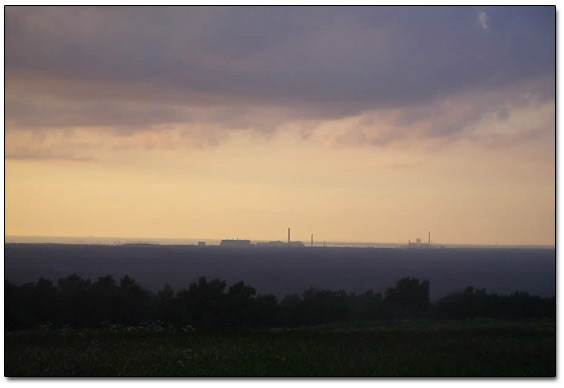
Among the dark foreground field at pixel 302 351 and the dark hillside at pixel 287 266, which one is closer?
the dark foreground field at pixel 302 351

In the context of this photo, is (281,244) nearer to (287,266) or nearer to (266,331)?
(287,266)

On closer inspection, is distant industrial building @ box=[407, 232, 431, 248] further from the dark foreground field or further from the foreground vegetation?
the dark foreground field

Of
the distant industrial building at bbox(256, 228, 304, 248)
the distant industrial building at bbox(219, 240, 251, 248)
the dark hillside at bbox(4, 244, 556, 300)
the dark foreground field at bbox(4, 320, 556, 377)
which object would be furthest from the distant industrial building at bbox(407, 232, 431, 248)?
the distant industrial building at bbox(219, 240, 251, 248)

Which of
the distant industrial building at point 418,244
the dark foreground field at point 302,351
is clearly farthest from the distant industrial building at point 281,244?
the distant industrial building at point 418,244

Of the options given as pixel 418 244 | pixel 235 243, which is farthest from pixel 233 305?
pixel 418 244

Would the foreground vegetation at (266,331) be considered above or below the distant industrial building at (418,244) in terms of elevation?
below

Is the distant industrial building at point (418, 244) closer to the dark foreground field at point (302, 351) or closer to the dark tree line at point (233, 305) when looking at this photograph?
the dark tree line at point (233, 305)

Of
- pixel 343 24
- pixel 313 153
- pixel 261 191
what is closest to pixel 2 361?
pixel 261 191

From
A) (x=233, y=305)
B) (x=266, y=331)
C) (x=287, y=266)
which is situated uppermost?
(x=287, y=266)
